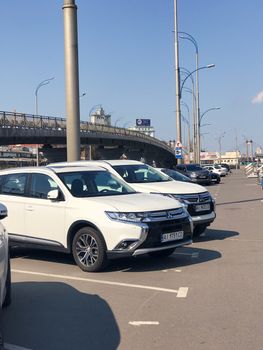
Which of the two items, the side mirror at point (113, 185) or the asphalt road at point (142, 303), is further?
the side mirror at point (113, 185)

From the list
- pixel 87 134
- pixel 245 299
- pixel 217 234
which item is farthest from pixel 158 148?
pixel 245 299

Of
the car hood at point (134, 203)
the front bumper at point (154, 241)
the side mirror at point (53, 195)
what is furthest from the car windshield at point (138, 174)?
the front bumper at point (154, 241)

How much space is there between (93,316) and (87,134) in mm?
57665

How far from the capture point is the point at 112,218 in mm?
7973

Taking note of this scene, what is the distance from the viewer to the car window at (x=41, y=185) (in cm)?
906

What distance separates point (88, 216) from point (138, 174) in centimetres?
498

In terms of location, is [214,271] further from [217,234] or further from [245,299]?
[217,234]

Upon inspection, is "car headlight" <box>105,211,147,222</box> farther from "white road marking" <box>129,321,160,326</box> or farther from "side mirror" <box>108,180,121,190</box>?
"white road marking" <box>129,321,160,326</box>

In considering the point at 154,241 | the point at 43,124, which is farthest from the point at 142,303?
the point at 43,124

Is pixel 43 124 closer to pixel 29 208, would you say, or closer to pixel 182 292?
pixel 29 208

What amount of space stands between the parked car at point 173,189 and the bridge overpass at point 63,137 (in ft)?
110

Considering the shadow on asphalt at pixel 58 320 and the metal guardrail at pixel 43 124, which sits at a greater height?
the metal guardrail at pixel 43 124

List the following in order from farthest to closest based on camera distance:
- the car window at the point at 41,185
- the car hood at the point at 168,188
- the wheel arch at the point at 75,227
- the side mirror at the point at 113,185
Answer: the car hood at the point at 168,188 < the side mirror at the point at 113,185 < the car window at the point at 41,185 < the wheel arch at the point at 75,227

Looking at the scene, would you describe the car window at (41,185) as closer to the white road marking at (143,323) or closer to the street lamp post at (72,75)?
the white road marking at (143,323)
